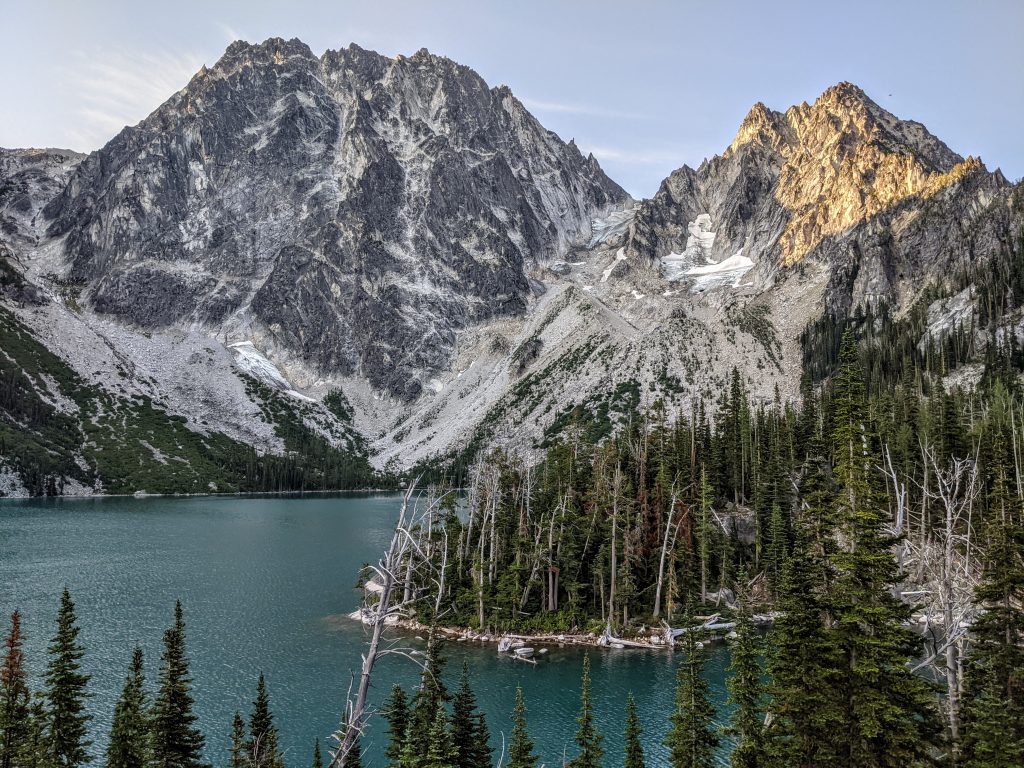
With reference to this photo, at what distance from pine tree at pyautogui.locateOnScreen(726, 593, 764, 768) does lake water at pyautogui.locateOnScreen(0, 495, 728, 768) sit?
12.8 m

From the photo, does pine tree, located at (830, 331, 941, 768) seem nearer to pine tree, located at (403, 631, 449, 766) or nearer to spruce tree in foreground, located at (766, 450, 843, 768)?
spruce tree in foreground, located at (766, 450, 843, 768)

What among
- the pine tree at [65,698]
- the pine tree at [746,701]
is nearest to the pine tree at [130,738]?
the pine tree at [65,698]

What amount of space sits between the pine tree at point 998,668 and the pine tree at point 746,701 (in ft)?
24.0

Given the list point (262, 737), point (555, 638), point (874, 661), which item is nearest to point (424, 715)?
point (262, 737)

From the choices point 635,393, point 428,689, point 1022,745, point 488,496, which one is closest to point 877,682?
point 1022,745

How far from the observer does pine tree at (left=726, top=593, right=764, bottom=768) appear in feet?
83.4

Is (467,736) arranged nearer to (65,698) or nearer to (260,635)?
(65,698)

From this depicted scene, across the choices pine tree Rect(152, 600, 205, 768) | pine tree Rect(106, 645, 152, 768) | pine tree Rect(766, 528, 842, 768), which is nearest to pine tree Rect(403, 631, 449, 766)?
pine tree Rect(152, 600, 205, 768)

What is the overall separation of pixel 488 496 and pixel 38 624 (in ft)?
154

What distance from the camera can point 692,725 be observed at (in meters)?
27.6

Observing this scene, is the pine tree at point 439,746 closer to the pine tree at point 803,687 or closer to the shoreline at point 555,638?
the pine tree at point 803,687

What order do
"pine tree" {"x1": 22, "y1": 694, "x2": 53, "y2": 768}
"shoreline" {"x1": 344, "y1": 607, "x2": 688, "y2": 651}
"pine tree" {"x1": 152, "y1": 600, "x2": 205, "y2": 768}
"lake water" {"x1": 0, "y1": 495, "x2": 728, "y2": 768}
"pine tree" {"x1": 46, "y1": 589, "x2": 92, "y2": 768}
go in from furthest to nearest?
"shoreline" {"x1": 344, "y1": 607, "x2": 688, "y2": 651}
"lake water" {"x1": 0, "y1": 495, "x2": 728, "y2": 768}
"pine tree" {"x1": 46, "y1": 589, "x2": 92, "y2": 768}
"pine tree" {"x1": 152, "y1": 600, "x2": 205, "y2": 768}
"pine tree" {"x1": 22, "y1": 694, "x2": 53, "y2": 768}

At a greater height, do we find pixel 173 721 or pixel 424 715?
pixel 173 721

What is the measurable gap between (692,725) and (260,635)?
46670mm
